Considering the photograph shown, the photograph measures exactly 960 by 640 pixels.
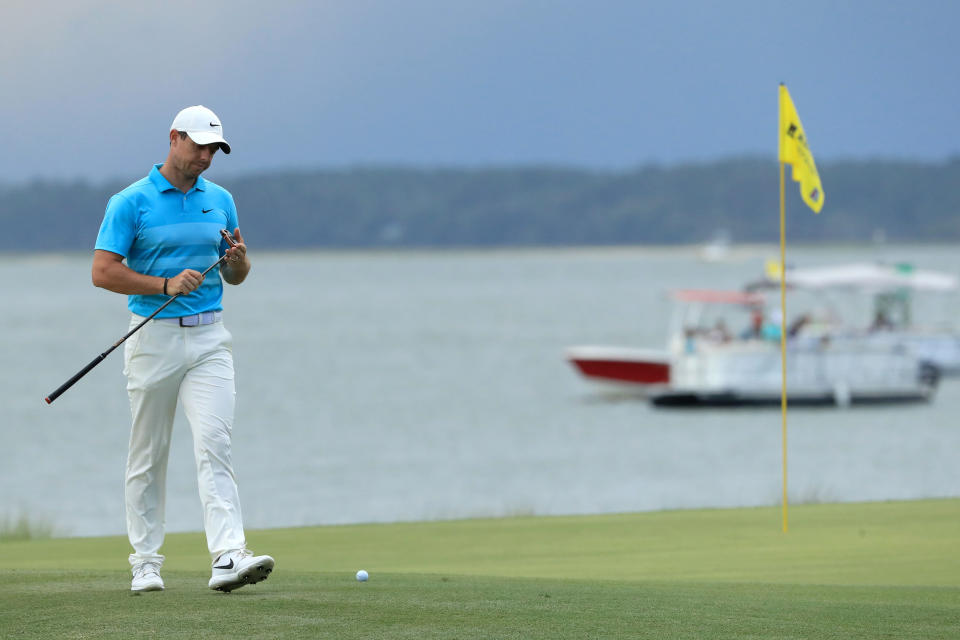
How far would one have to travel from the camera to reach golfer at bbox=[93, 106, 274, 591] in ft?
20.5

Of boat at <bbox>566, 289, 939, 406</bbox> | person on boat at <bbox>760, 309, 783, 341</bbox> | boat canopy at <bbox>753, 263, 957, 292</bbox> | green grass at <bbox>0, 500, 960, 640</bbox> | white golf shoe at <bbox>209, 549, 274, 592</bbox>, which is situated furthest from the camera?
boat at <bbox>566, 289, 939, 406</bbox>

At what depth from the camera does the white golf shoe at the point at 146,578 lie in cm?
626

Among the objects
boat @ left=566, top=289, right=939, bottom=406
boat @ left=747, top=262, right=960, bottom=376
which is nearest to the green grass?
boat @ left=747, top=262, right=960, bottom=376

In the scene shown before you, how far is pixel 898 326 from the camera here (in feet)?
134

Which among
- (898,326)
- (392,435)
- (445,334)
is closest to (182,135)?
(392,435)

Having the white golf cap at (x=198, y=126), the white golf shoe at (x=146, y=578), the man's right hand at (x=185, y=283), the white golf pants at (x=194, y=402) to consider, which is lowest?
the white golf shoe at (x=146, y=578)

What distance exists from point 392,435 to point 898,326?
572 inches

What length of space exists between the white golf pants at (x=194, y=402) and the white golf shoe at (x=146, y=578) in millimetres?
38

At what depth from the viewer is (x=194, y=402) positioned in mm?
6336

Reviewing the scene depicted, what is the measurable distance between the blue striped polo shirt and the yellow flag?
4.86m

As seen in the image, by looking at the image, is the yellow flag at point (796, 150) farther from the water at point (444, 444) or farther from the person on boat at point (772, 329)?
the person on boat at point (772, 329)

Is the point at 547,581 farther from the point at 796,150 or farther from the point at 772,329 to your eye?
the point at 772,329

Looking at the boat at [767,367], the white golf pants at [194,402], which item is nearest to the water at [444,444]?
the boat at [767,367]

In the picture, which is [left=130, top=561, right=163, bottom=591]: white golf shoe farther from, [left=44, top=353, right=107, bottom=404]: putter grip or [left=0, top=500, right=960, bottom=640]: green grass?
[left=44, top=353, right=107, bottom=404]: putter grip
